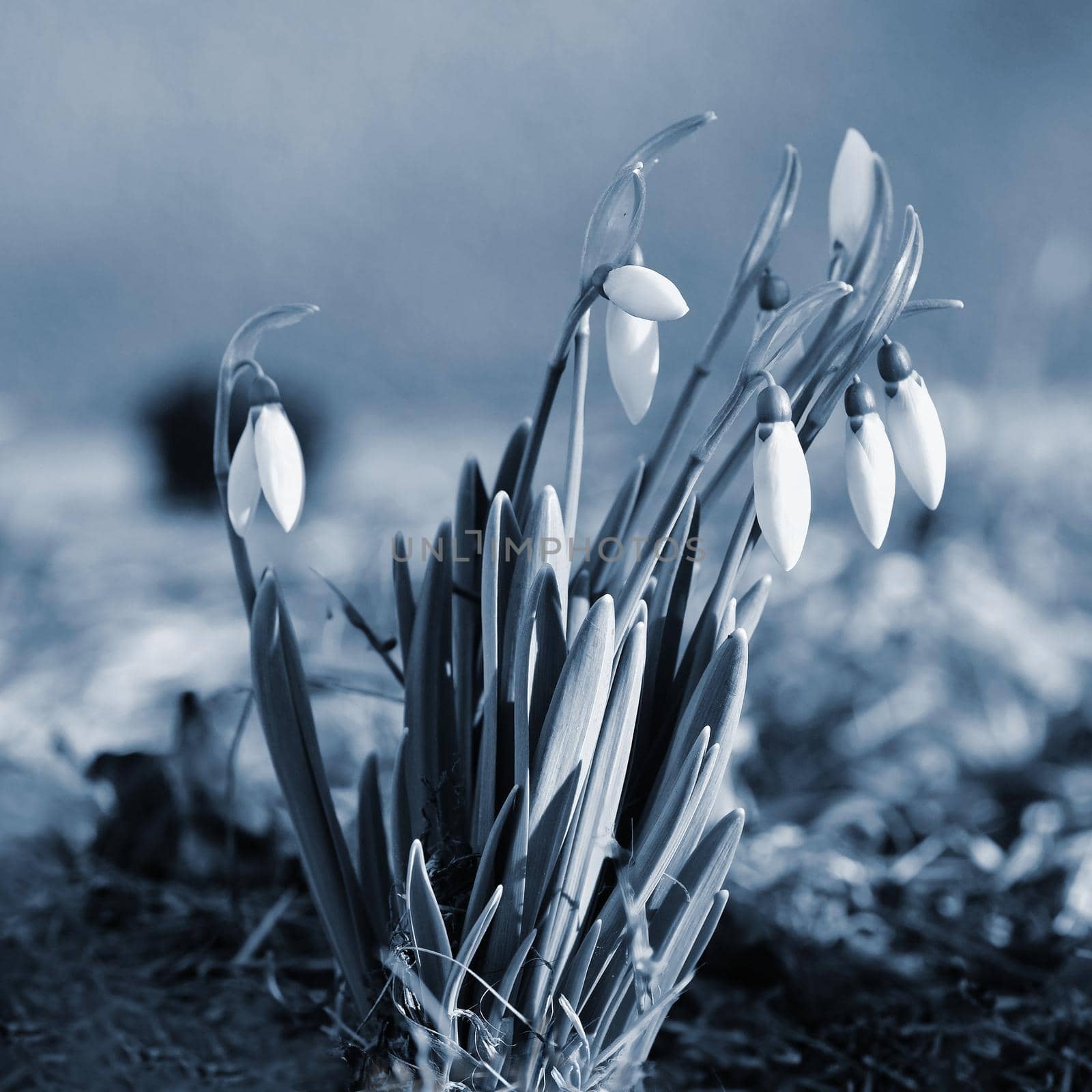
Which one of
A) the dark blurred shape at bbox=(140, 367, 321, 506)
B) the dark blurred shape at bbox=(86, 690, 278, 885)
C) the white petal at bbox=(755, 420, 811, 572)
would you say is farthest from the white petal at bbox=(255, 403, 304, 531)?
the dark blurred shape at bbox=(140, 367, 321, 506)

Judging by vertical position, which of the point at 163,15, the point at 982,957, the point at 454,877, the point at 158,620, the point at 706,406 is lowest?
the point at 982,957

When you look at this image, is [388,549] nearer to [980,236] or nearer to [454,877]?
[454,877]


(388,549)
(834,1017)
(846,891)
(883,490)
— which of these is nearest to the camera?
(883,490)

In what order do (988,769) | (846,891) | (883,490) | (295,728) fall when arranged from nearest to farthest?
(883,490) → (295,728) → (846,891) → (988,769)

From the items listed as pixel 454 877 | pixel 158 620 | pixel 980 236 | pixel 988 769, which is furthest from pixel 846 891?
pixel 980 236

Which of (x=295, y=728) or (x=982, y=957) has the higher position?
(x=295, y=728)

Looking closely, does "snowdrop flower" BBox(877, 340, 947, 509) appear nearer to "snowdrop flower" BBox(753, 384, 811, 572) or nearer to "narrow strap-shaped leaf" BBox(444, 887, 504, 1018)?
"snowdrop flower" BBox(753, 384, 811, 572)
